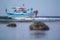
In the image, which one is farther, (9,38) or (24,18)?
(24,18)

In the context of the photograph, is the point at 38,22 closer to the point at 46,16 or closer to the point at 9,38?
the point at 46,16

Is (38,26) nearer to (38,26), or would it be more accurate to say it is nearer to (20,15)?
(38,26)

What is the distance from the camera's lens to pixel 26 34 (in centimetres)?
318

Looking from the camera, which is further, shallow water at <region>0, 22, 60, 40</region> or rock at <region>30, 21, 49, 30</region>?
rock at <region>30, 21, 49, 30</region>

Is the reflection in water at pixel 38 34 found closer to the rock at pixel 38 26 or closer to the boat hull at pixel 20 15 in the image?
the rock at pixel 38 26

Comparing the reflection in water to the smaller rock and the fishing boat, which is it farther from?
the fishing boat

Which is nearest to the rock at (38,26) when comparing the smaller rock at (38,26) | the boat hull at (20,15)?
the smaller rock at (38,26)

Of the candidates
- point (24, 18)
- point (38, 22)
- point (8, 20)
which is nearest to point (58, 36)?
point (38, 22)

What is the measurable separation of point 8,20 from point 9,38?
36 centimetres

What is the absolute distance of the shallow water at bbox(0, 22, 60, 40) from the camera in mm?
2970

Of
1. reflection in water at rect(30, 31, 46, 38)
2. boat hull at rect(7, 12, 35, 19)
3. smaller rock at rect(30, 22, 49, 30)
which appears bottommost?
reflection in water at rect(30, 31, 46, 38)

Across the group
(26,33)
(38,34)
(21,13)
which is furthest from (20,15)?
(38,34)

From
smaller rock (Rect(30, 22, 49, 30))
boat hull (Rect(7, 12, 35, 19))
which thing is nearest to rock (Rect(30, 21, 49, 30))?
smaller rock (Rect(30, 22, 49, 30))

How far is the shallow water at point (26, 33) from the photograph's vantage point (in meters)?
2.97
